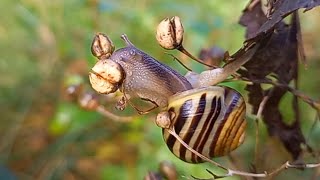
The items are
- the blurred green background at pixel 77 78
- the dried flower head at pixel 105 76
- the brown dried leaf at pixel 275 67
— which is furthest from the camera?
the blurred green background at pixel 77 78

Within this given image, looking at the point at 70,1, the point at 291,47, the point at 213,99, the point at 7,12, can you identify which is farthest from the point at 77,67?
the point at 213,99

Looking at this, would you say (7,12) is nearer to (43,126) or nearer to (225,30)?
(43,126)

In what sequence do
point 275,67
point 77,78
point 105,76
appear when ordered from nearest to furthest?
point 105,76 < point 275,67 < point 77,78

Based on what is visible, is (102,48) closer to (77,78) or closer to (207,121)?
(207,121)

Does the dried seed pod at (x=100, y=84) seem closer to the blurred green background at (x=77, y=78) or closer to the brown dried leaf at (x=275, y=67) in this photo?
the brown dried leaf at (x=275, y=67)

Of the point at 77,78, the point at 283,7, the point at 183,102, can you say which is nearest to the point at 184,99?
the point at 183,102

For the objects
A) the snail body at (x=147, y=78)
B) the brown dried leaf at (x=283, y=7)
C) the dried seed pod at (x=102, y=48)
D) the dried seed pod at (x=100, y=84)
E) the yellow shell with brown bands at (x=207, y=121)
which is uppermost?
the brown dried leaf at (x=283, y=7)

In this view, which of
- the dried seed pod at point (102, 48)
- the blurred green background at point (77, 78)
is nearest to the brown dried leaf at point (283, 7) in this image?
the dried seed pod at point (102, 48)
